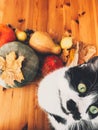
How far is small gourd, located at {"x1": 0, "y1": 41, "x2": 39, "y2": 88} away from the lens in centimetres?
99

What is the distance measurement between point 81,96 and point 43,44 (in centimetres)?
39

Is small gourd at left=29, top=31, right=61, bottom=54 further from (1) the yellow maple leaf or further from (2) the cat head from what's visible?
(2) the cat head

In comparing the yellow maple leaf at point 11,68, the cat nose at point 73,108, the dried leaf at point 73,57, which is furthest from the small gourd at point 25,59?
the cat nose at point 73,108

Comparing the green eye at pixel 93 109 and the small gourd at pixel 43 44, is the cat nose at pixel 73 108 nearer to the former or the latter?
the green eye at pixel 93 109

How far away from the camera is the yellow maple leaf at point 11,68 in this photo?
0.97 metres

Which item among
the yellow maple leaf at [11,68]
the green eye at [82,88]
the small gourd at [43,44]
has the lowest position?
the green eye at [82,88]

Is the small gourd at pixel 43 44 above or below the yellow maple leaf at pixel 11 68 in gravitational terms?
above

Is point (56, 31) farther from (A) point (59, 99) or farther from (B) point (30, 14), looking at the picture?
(A) point (59, 99)

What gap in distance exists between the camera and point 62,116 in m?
0.82

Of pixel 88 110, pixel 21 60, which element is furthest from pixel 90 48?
pixel 88 110

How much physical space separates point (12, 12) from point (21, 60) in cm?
41

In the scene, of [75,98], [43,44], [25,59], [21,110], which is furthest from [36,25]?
[75,98]

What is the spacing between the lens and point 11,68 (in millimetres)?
979

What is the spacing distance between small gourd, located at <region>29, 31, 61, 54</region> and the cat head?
29 cm
